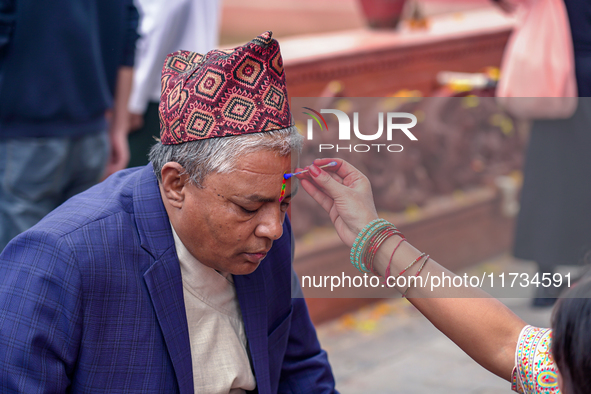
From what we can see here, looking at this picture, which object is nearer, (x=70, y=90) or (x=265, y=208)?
Answer: (x=265, y=208)

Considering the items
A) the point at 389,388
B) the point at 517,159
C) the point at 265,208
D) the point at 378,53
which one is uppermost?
the point at 378,53

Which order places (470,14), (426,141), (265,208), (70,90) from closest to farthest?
(265,208)
(70,90)
(426,141)
(470,14)

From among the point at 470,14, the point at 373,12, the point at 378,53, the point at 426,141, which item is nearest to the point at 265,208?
the point at 426,141

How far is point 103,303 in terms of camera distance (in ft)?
5.05

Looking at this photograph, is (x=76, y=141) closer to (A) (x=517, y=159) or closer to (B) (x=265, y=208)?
(B) (x=265, y=208)

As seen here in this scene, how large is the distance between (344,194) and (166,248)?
0.48 meters

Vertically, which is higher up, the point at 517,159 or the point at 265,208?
the point at 265,208

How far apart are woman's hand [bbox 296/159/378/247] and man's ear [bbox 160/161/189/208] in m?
0.31

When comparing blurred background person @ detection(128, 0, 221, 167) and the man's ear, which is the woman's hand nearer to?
the man's ear

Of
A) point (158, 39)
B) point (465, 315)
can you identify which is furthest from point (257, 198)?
point (158, 39)

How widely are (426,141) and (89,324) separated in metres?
3.30

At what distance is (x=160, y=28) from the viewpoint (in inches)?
134

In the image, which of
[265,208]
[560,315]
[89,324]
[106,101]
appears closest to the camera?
[560,315]

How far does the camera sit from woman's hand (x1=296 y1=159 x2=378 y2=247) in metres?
1.73
